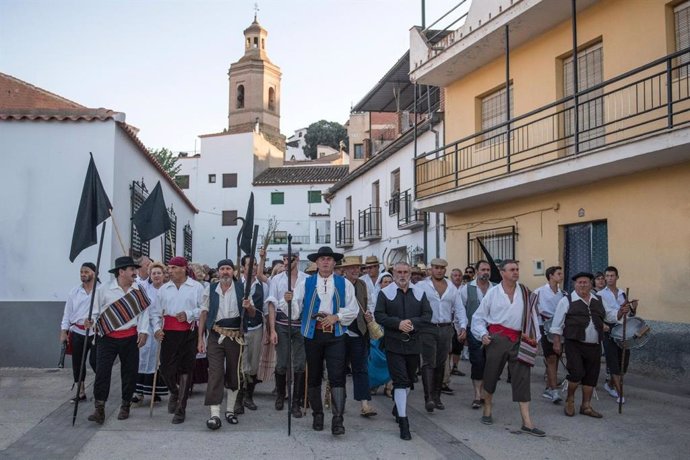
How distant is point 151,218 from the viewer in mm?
11383

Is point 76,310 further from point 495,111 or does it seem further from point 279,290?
point 495,111

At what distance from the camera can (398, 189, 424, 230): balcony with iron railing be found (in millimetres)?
21250

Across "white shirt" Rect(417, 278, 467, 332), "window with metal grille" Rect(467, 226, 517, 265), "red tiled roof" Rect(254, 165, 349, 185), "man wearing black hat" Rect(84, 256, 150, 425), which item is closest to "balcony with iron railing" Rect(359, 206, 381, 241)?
"window with metal grille" Rect(467, 226, 517, 265)

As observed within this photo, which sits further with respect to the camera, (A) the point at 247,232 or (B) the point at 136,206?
(B) the point at 136,206

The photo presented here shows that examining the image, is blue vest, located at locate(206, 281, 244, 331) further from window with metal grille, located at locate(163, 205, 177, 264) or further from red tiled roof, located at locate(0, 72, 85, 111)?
window with metal grille, located at locate(163, 205, 177, 264)

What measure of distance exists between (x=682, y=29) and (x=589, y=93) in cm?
214

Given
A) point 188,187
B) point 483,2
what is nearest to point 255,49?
point 188,187

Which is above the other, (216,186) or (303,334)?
(216,186)

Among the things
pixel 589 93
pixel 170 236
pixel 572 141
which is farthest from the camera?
pixel 170 236

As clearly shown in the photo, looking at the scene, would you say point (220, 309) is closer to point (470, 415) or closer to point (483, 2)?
point (470, 415)

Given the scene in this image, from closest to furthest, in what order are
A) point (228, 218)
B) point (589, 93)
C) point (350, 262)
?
1. point (350, 262)
2. point (589, 93)
3. point (228, 218)

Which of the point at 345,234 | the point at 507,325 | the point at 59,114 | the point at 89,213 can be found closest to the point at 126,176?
the point at 59,114

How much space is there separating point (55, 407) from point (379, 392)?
4176 mm

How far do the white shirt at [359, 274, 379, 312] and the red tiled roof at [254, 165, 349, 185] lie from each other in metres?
36.2
